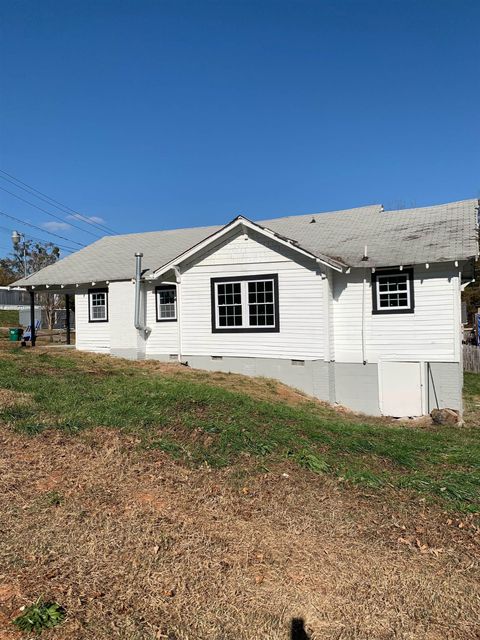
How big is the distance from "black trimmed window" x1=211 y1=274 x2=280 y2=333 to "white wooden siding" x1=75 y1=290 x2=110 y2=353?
4625mm

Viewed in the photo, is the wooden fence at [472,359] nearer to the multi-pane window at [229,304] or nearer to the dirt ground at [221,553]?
the multi-pane window at [229,304]

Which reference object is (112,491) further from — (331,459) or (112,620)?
(331,459)

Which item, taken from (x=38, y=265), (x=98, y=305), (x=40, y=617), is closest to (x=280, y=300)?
(x=98, y=305)

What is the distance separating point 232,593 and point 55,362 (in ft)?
35.6

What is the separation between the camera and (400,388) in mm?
13727

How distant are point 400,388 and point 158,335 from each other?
789 cm

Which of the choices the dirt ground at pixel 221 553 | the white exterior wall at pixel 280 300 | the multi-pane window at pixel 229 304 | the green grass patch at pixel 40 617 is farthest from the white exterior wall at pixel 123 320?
the green grass patch at pixel 40 617

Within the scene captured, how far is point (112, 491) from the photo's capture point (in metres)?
5.23

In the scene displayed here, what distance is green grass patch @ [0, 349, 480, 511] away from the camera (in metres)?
6.12

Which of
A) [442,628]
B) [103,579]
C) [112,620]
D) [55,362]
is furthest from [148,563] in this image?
[55,362]

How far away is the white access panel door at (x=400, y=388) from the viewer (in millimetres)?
13578

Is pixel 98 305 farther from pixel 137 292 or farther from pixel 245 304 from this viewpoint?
pixel 245 304

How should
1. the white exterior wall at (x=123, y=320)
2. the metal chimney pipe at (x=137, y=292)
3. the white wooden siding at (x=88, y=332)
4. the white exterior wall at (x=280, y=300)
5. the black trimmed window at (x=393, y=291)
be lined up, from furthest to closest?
the white wooden siding at (x=88, y=332) → the white exterior wall at (x=123, y=320) → the metal chimney pipe at (x=137, y=292) → the white exterior wall at (x=280, y=300) → the black trimmed window at (x=393, y=291)

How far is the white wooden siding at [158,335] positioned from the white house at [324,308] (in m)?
0.04
